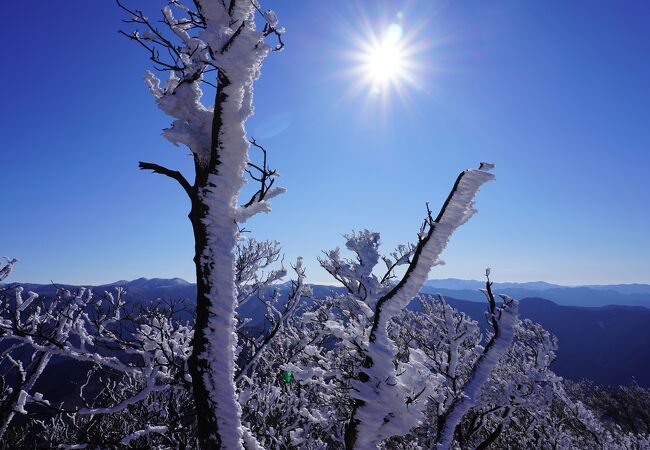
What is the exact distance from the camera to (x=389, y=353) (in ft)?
11.4

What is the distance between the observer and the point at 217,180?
299cm

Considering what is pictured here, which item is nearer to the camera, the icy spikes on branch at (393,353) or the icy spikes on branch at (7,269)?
the icy spikes on branch at (393,353)

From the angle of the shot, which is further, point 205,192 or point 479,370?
point 479,370

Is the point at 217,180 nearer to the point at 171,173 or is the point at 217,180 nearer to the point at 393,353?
the point at 171,173

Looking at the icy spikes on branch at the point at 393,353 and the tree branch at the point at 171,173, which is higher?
the tree branch at the point at 171,173

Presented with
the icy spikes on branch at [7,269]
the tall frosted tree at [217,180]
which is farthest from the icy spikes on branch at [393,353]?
the icy spikes on branch at [7,269]

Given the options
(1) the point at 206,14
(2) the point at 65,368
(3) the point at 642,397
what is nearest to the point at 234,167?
(1) the point at 206,14

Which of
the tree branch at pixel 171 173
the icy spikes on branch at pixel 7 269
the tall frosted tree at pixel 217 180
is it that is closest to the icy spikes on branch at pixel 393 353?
the tall frosted tree at pixel 217 180

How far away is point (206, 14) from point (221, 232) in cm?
217

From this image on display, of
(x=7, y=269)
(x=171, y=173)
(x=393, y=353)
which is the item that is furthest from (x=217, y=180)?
(x=7, y=269)

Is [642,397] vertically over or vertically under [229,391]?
under

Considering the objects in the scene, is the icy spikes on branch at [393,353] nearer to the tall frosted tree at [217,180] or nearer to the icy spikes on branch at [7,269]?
the tall frosted tree at [217,180]

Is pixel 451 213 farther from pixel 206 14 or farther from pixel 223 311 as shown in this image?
pixel 206 14

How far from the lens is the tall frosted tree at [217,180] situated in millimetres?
2799
